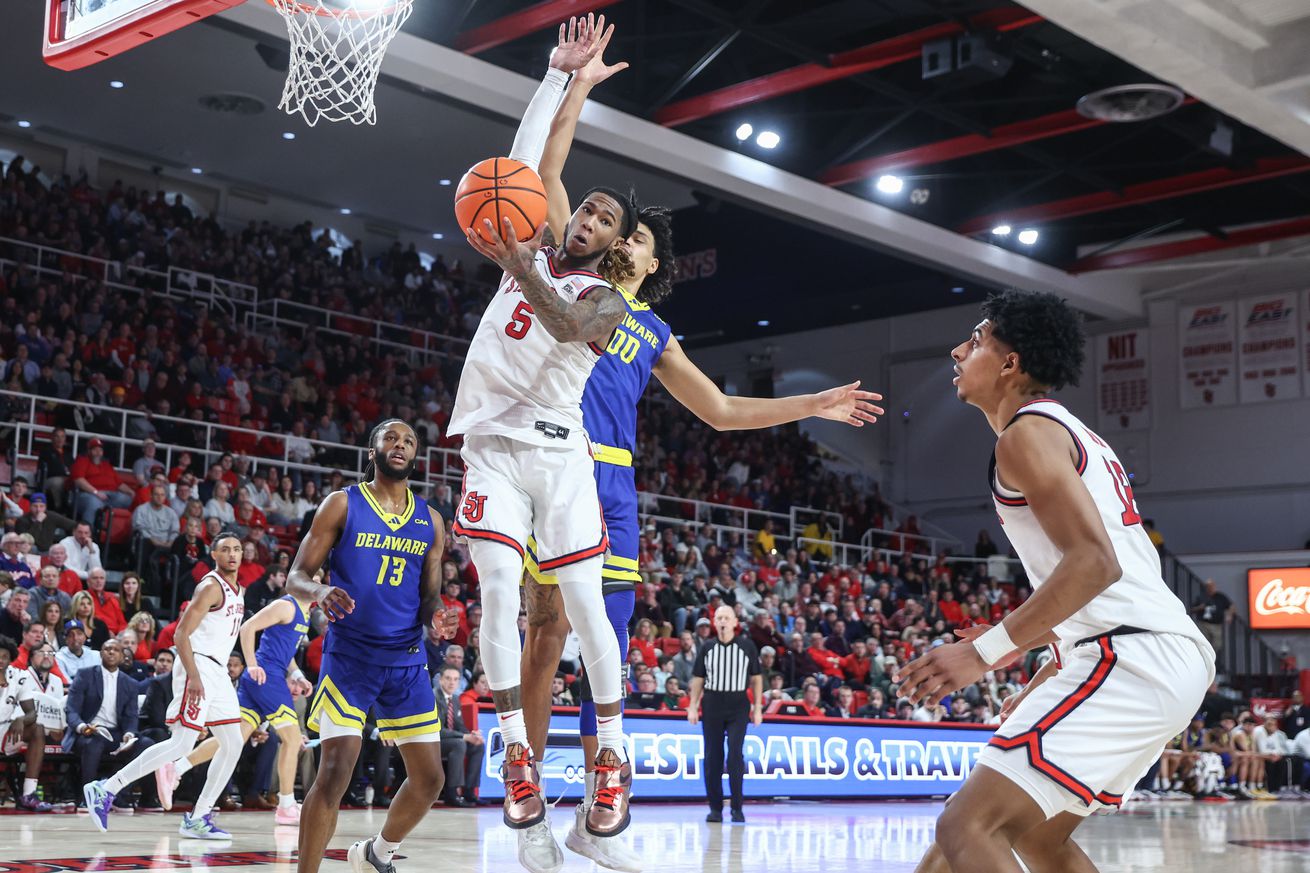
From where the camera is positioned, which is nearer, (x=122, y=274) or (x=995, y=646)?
(x=995, y=646)

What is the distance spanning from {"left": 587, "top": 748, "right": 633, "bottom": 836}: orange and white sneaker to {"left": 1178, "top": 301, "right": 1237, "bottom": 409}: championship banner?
24.5m

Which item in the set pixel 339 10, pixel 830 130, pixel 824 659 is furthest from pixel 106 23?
pixel 830 130

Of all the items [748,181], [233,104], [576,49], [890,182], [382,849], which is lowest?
[382,849]

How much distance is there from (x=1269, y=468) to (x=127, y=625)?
21850 millimetres

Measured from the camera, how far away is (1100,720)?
11.7 feet

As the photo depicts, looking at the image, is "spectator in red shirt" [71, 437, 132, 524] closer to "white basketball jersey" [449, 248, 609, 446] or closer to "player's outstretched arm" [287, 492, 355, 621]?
"player's outstretched arm" [287, 492, 355, 621]

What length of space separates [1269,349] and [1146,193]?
19.7ft

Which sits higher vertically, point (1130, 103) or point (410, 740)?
point (1130, 103)

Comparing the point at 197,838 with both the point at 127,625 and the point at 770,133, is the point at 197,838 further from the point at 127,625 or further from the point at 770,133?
the point at 770,133

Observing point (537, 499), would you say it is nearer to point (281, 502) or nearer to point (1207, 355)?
point (281, 502)

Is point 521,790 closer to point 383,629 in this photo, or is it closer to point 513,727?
point 513,727

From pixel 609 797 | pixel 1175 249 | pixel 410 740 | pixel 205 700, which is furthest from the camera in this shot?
pixel 1175 249

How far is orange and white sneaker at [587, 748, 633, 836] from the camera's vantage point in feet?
15.8

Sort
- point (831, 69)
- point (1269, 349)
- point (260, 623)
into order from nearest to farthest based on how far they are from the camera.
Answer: point (260, 623), point (831, 69), point (1269, 349)
